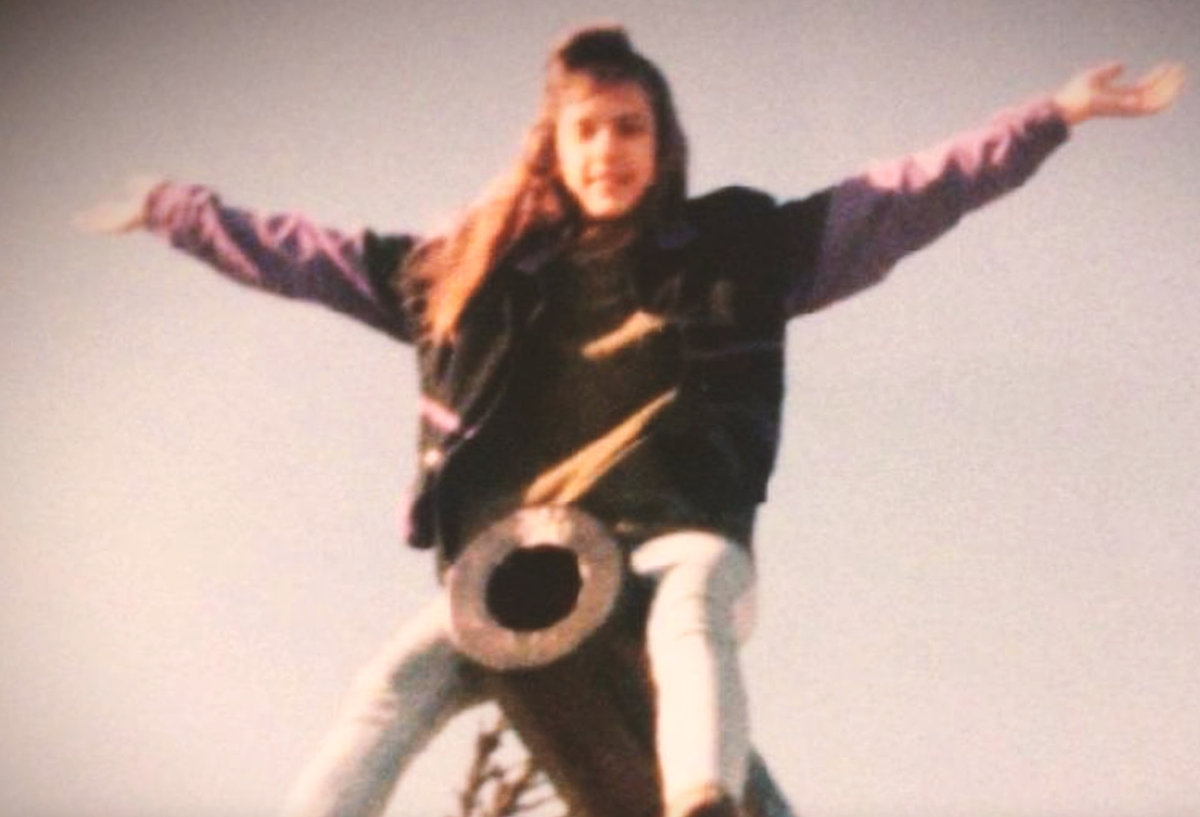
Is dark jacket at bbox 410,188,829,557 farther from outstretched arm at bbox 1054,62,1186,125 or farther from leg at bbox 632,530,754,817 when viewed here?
outstretched arm at bbox 1054,62,1186,125

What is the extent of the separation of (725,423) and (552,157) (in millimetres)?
462

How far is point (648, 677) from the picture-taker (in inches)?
69.7

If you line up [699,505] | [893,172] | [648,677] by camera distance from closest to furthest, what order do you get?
1. [648,677]
2. [699,505]
3. [893,172]

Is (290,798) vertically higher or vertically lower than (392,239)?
lower

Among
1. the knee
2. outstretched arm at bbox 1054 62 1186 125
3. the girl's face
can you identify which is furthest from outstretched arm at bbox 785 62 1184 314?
the knee

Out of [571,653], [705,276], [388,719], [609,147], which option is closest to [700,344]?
[705,276]

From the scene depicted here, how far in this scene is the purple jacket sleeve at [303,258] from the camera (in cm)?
220

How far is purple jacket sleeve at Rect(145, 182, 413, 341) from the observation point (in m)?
2.20

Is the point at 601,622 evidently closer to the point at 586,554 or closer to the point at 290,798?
the point at 586,554

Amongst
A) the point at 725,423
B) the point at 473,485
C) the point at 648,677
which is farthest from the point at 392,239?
the point at 648,677

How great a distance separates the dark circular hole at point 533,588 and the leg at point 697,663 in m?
0.08

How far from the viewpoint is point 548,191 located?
84.7 inches

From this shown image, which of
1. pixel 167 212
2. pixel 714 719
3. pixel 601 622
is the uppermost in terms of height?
pixel 167 212

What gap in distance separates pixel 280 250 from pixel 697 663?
2.83 feet
